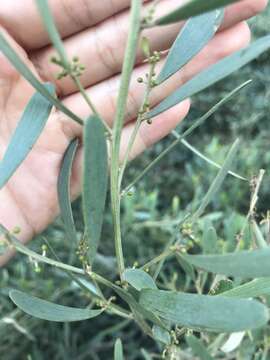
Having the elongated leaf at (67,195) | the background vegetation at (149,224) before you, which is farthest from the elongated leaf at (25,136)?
the background vegetation at (149,224)

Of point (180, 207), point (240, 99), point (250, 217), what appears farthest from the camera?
point (240, 99)

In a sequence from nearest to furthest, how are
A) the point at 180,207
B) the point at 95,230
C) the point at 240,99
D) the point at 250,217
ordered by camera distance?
the point at 95,230
the point at 250,217
the point at 180,207
the point at 240,99

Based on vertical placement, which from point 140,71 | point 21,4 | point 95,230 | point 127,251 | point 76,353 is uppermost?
point 21,4

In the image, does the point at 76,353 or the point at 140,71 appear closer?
the point at 140,71

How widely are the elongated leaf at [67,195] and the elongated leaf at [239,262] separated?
0.60 feet

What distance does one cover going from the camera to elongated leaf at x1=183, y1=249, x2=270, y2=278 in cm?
47

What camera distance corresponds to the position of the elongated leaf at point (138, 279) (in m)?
0.57

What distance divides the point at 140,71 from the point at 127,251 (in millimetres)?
478

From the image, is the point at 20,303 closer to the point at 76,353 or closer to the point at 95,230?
the point at 95,230

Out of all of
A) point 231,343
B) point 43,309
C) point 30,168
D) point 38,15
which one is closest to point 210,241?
point 231,343

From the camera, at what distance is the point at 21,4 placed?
3.25ft

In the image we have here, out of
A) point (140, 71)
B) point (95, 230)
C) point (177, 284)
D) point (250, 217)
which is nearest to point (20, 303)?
point (95, 230)

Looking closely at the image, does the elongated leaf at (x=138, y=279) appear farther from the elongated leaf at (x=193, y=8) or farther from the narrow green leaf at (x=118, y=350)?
the elongated leaf at (x=193, y=8)

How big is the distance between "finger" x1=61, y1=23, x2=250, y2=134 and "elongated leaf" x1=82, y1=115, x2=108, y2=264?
0.43 m
